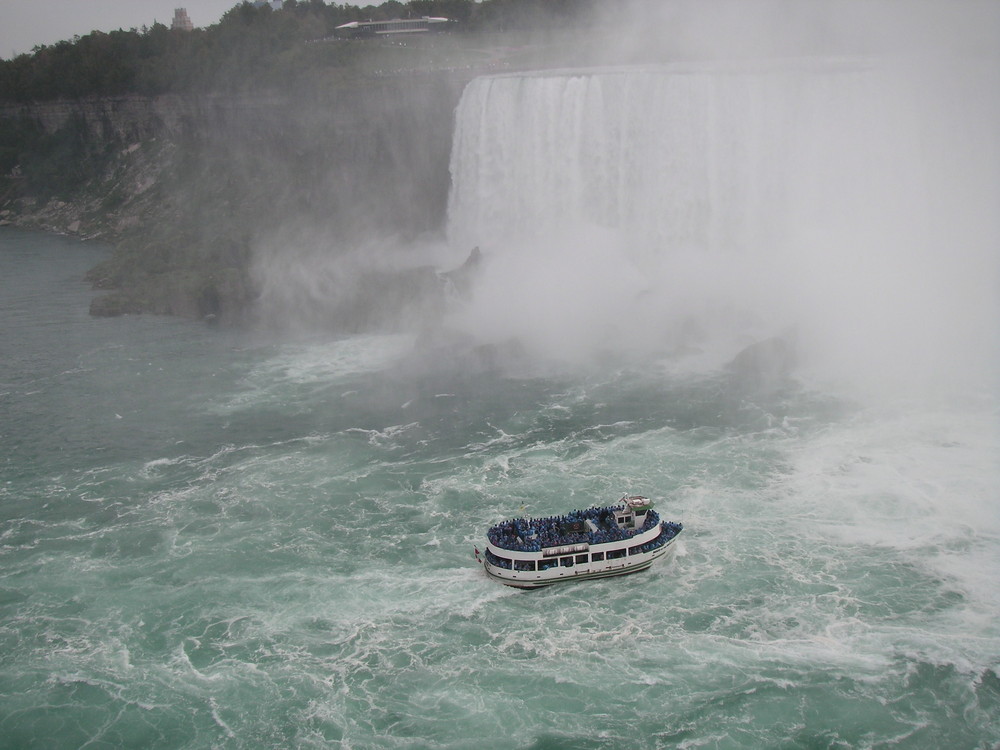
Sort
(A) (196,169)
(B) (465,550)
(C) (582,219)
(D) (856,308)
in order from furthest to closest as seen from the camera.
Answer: (A) (196,169), (C) (582,219), (D) (856,308), (B) (465,550)

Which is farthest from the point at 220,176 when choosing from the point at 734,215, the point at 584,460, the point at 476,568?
the point at 476,568

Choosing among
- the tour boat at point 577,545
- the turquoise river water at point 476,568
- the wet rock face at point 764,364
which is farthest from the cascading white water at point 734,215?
the tour boat at point 577,545

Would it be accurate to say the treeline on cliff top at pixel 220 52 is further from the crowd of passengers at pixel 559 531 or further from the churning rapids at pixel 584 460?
the crowd of passengers at pixel 559 531

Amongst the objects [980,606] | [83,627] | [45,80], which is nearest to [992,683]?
[980,606]

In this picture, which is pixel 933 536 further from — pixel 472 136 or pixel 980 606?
pixel 472 136

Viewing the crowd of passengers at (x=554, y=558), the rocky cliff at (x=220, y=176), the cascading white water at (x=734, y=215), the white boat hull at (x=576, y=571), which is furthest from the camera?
the rocky cliff at (x=220, y=176)
